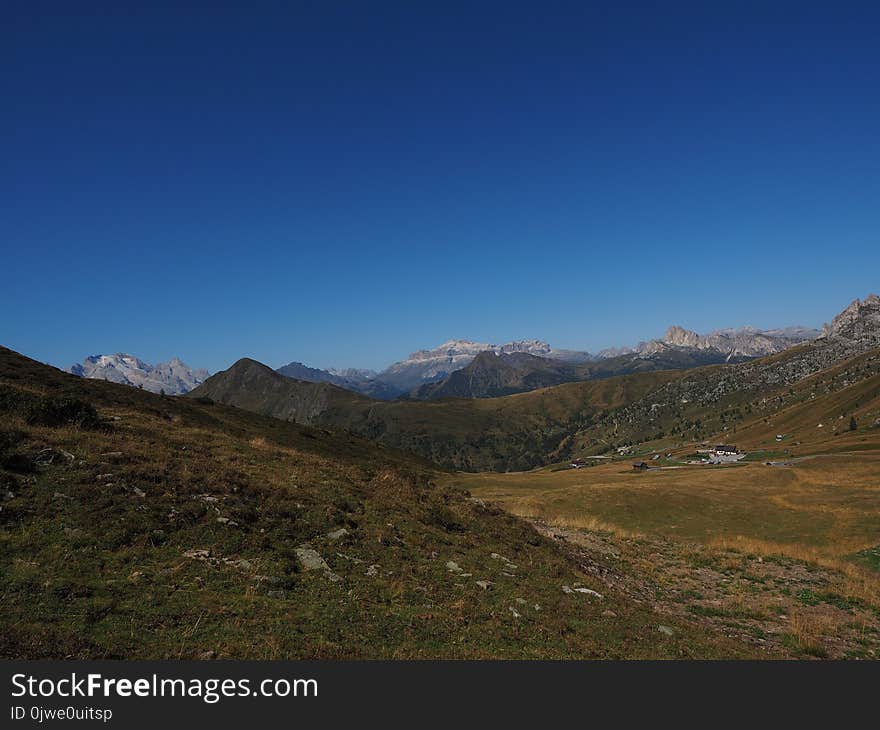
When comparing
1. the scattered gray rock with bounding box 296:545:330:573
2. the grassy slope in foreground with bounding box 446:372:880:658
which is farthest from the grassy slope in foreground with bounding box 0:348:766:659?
the grassy slope in foreground with bounding box 446:372:880:658

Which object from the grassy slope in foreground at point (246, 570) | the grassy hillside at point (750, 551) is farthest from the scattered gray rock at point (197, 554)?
the grassy hillside at point (750, 551)

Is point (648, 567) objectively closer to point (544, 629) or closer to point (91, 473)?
point (544, 629)

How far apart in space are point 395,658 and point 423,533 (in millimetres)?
10839

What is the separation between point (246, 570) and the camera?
1430cm

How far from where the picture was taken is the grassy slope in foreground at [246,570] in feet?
34.5

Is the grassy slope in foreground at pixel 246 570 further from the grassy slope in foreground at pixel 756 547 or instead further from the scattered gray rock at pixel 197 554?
the grassy slope in foreground at pixel 756 547

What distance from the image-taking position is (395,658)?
35.7 feet

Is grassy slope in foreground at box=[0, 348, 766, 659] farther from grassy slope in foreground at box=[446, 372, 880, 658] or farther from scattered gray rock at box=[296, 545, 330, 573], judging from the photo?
grassy slope in foreground at box=[446, 372, 880, 658]

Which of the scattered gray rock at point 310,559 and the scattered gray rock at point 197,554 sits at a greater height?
the scattered gray rock at point 197,554

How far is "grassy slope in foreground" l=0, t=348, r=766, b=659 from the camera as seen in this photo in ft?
34.5

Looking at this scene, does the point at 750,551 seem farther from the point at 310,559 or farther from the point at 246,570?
the point at 246,570

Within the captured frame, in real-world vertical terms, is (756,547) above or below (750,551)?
below

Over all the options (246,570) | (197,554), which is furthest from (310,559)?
(197,554)

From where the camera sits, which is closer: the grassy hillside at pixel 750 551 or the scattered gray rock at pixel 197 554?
the scattered gray rock at pixel 197 554
